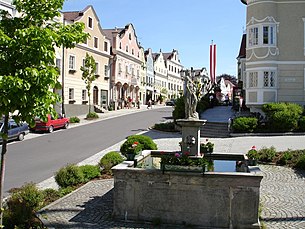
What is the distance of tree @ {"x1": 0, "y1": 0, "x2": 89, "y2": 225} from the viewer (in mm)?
5434

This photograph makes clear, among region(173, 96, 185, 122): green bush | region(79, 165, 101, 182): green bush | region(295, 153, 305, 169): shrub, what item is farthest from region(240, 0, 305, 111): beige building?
region(79, 165, 101, 182): green bush

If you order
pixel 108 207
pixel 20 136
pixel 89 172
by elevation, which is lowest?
pixel 108 207

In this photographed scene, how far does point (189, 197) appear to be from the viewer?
841cm

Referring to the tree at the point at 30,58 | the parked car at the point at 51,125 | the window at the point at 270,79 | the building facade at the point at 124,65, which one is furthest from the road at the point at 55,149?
the building facade at the point at 124,65

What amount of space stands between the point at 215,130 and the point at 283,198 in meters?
16.7

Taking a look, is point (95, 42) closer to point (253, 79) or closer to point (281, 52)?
point (253, 79)

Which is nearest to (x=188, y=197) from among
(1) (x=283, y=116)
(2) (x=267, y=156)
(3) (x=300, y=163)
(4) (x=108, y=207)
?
(4) (x=108, y=207)

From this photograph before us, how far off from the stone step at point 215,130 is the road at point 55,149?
5.22 m

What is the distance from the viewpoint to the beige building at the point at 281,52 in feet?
91.4

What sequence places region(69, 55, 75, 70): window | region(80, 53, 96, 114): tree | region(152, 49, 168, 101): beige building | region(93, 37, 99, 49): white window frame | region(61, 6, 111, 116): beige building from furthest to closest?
1. region(152, 49, 168, 101): beige building
2. region(93, 37, 99, 49): white window frame
3. region(69, 55, 75, 70): window
4. region(61, 6, 111, 116): beige building
5. region(80, 53, 96, 114): tree

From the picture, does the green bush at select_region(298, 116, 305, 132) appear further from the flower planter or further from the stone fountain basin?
the flower planter

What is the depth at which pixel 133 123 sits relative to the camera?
112 ft

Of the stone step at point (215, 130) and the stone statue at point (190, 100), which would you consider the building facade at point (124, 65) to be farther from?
the stone statue at point (190, 100)

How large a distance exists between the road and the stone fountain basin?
4.88 metres
